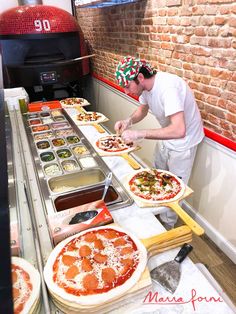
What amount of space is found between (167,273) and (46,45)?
11.5 ft

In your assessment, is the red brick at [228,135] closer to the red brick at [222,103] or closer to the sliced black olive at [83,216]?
the red brick at [222,103]

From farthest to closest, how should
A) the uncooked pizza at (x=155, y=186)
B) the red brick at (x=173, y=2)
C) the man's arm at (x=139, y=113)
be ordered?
1. the man's arm at (x=139, y=113)
2. the red brick at (x=173, y=2)
3. the uncooked pizza at (x=155, y=186)

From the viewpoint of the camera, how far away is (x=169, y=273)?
0.98 meters

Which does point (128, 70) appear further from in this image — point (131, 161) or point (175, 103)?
point (131, 161)

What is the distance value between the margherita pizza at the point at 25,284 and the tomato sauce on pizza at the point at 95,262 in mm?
71

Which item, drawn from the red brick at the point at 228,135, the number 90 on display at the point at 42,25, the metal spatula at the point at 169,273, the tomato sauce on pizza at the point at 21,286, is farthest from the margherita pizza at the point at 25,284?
the number 90 on display at the point at 42,25

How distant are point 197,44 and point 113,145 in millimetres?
1091

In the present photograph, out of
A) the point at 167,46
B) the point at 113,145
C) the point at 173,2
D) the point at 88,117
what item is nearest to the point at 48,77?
the point at 88,117

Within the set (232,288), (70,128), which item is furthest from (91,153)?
(232,288)

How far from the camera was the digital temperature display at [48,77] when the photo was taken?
3.59 m

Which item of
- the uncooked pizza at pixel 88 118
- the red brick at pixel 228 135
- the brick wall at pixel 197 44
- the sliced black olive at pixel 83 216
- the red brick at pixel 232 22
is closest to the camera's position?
the sliced black olive at pixel 83 216

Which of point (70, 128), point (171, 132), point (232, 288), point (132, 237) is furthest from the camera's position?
point (70, 128)

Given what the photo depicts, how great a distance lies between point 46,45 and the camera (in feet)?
11.7

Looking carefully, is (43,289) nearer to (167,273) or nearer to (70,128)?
(167,273)
